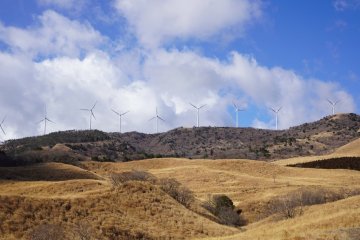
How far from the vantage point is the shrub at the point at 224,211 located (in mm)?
61872

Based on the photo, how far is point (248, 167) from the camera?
111 meters

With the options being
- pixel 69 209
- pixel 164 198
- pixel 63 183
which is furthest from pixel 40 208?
pixel 63 183

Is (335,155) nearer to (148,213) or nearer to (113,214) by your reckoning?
(148,213)

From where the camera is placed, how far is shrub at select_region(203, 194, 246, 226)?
6187 centimetres

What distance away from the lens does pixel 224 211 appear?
63.3 meters

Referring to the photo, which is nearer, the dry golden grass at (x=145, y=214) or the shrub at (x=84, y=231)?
the dry golden grass at (x=145, y=214)

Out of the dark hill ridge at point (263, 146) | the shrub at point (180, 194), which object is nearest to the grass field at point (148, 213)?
the shrub at point (180, 194)

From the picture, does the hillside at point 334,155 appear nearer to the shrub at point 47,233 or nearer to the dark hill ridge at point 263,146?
the dark hill ridge at point 263,146

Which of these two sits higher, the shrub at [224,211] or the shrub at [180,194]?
the shrub at [180,194]

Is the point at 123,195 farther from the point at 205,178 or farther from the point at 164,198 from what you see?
the point at 205,178

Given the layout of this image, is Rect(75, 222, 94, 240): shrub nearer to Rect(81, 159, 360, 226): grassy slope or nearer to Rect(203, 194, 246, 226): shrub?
Rect(203, 194, 246, 226): shrub

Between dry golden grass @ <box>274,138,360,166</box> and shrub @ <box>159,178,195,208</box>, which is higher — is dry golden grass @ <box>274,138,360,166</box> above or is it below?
above

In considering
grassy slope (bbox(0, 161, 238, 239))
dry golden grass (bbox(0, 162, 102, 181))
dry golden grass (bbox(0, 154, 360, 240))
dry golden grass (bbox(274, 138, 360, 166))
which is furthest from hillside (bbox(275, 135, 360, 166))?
grassy slope (bbox(0, 161, 238, 239))

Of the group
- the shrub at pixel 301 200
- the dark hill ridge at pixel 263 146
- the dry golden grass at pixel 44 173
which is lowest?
the shrub at pixel 301 200
